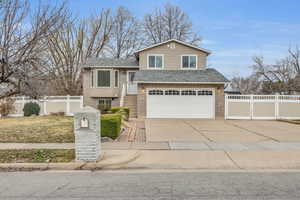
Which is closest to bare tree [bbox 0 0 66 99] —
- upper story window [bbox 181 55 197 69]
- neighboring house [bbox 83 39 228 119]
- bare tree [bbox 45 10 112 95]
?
neighboring house [bbox 83 39 228 119]

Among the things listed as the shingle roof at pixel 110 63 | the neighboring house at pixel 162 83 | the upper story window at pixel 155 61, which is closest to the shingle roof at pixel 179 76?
the neighboring house at pixel 162 83

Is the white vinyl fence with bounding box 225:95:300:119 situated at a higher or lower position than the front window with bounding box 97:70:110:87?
lower

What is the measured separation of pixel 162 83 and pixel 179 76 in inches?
68.2

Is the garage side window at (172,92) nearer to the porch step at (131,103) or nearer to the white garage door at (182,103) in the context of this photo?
the white garage door at (182,103)

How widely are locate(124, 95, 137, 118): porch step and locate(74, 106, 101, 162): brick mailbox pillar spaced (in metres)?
12.8

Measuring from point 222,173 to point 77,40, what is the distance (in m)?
28.6

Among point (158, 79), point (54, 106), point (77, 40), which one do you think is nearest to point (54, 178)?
point (158, 79)

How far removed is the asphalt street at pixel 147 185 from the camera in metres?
4.12

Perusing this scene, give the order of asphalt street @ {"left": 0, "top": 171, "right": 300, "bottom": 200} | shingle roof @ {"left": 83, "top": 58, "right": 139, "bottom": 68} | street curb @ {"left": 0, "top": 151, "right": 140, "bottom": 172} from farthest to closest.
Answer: shingle roof @ {"left": 83, "top": 58, "right": 139, "bottom": 68} < street curb @ {"left": 0, "top": 151, "right": 140, "bottom": 172} < asphalt street @ {"left": 0, "top": 171, "right": 300, "bottom": 200}

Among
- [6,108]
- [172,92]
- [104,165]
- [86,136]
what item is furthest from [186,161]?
[6,108]

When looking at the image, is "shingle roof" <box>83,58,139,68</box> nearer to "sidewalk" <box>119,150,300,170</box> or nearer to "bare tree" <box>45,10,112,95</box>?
"bare tree" <box>45,10,112,95</box>

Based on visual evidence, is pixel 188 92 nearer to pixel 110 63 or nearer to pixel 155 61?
pixel 155 61

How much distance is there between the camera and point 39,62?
599cm

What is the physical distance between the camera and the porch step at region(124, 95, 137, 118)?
19013 mm
